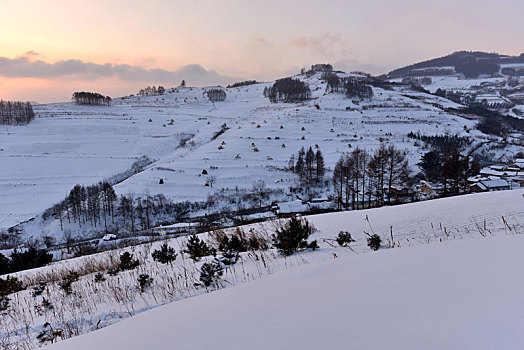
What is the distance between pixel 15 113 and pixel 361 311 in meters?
91.2

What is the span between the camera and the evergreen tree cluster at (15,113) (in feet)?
217

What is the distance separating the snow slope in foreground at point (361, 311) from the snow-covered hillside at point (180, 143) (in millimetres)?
29177

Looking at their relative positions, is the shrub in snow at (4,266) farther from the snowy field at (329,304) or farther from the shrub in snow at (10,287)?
the snowy field at (329,304)

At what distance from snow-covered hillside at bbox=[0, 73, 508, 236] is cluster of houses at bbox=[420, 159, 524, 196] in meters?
9.43

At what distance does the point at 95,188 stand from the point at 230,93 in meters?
108

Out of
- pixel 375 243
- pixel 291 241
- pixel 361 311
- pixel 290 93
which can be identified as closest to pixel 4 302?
pixel 291 241

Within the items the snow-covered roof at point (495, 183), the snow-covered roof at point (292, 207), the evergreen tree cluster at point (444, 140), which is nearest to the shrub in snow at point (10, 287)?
the snow-covered roof at point (292, 207)

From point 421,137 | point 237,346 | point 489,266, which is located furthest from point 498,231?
point 421,137

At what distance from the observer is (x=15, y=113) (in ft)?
224

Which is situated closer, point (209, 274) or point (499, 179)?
point (209, 274)

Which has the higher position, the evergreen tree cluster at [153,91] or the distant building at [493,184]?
the evergreen tree cluster at [153,91]

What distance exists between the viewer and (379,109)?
81062 mm

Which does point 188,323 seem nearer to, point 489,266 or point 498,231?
point 489,266

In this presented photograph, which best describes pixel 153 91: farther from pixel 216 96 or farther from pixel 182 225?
pixel 182 225
